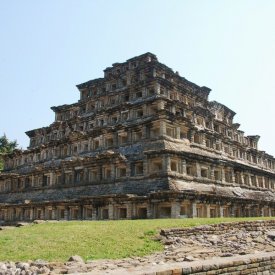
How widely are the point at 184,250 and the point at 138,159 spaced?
1539cm

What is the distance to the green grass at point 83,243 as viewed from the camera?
11734mm

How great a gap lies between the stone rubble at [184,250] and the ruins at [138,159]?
750cm

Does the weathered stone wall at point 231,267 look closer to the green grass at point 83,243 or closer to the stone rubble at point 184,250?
the stone rubble at point 184,250

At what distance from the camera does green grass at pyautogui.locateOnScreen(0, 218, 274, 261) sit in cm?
1173

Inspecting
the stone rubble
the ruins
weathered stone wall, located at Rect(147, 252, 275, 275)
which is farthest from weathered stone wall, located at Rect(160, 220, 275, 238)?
the ruins

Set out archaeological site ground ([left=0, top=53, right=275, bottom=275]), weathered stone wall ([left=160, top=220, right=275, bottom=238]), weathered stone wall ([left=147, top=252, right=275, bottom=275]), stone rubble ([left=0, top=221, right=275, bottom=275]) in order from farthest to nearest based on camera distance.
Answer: weathered stone wall ([left=160, top=220, right=275, bottom=238]), archaeological site ground ([left=0, top=53, right=275, bottom=275]), stone rubble ([left=0, top=221, right=275, bottom=275]), weathered stone wall ([left=147, top=252, right=275, bottom=275])

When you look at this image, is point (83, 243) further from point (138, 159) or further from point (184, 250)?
point (138, 159)

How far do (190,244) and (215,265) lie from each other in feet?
18.5

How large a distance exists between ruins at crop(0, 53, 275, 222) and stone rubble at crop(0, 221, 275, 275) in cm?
750

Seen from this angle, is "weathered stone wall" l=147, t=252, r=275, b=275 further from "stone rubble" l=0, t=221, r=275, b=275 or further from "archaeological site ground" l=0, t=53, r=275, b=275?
"stone rubble" l=0, t=221, r=275, b=275

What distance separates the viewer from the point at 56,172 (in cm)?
3509

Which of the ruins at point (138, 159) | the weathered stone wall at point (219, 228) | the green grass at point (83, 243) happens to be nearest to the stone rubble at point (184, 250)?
the weathered stone wall at point (219, 228)

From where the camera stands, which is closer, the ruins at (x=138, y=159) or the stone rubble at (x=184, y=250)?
the stone rubble at (x=184, y=250)

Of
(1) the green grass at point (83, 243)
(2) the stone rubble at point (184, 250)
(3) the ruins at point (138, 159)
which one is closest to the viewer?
(2) the stone rubble at point (184, 250)
